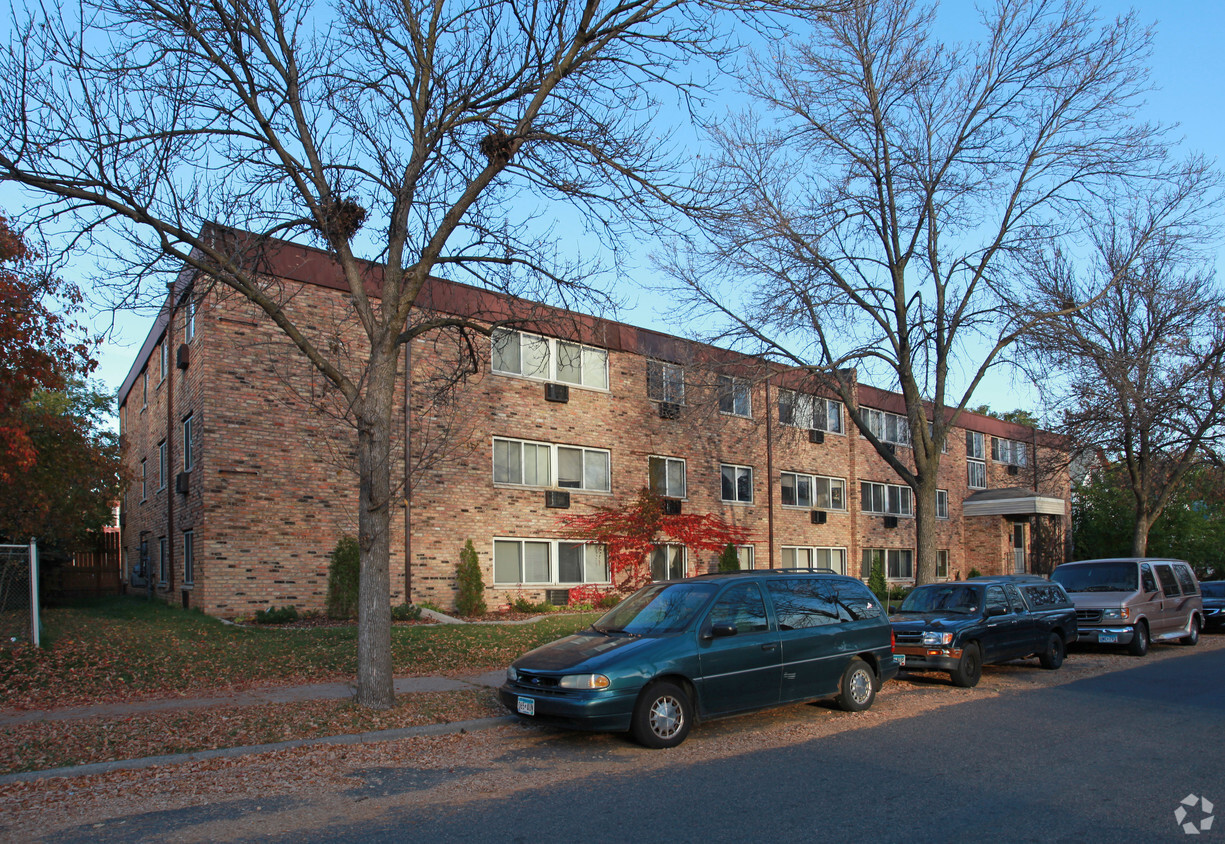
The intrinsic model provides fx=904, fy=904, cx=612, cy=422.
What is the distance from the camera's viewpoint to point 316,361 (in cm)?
931

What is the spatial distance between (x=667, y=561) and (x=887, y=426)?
46.5 feet

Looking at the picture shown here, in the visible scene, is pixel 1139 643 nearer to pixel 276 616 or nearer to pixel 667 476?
pixel 667 476

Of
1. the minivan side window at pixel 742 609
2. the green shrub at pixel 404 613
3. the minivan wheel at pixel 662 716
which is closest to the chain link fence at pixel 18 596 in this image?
the green shrub at pixel 404 613

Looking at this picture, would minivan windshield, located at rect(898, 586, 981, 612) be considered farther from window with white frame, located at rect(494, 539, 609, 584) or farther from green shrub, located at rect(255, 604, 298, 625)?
green shrub, located at rect(255, 604, 298, 625)

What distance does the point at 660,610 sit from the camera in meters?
9.22

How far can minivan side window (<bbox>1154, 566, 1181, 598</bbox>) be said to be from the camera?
1719 centimetres

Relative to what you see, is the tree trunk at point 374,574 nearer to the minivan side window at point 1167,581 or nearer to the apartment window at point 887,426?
the minivan side window at point 1167,581

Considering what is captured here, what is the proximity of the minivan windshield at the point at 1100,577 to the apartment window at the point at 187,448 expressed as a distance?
58.2 feet

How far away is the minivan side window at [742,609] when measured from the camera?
895 centimetres

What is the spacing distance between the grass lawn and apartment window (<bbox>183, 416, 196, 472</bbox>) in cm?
331

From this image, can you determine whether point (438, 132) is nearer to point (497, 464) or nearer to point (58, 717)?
point (58, 717)

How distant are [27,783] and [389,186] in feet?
21.5

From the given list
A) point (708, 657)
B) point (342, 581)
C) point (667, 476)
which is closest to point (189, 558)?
point (342, 581)
